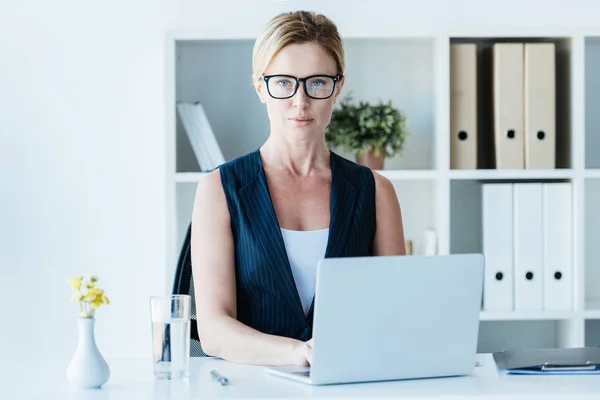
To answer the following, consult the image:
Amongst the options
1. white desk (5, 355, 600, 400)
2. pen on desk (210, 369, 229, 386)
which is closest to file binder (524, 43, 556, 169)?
white desk (5, 355, 600, 400)

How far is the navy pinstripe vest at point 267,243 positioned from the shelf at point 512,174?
3.23 feet

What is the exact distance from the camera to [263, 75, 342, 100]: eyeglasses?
6.23ft

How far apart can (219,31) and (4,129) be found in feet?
2.97

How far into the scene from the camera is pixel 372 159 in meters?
2.97

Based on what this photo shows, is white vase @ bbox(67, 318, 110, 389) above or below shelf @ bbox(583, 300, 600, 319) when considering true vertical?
above

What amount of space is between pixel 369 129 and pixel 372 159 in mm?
101

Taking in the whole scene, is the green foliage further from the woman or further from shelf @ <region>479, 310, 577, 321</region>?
the woman

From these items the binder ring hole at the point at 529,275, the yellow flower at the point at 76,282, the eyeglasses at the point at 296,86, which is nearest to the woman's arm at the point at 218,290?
the eyeglasses at the point at 296,86

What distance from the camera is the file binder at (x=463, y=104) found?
2941mm

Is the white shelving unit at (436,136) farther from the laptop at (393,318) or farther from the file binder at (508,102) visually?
the laptop at (393,318)

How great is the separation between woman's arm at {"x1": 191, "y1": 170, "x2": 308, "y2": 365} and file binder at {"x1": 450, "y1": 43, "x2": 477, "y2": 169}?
4.00 ft

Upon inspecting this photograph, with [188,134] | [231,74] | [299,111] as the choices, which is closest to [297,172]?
[299,111]

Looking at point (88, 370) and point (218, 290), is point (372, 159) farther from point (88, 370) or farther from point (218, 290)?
point (88, 370)

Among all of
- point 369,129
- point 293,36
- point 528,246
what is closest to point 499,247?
point 528,246
